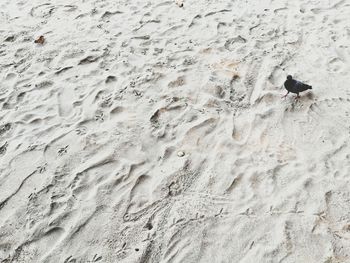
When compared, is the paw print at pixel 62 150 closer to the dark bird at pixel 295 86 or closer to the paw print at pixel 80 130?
the paw print at pixel 80 130

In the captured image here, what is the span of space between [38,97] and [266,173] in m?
2.79

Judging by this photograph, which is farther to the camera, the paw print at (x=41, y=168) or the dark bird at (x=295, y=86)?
the dark bird at (x=295, y=86)

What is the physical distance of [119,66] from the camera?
16.4 feet

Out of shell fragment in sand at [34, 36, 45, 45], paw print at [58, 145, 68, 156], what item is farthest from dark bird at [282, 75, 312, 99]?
shell fragment in sand at [34, 36, 45, 45]

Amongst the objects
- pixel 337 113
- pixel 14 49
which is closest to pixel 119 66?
pixel 14 49

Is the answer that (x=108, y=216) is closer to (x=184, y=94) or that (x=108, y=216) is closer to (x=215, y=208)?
(x=215, y=208)

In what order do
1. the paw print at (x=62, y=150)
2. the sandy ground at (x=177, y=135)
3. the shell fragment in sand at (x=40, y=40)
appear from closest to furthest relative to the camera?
1. the sandy ground at (x=177, y=135)
2. the paw print at (x=62, y=150)
3. the shell fragment in sand at (x=40, y=40)

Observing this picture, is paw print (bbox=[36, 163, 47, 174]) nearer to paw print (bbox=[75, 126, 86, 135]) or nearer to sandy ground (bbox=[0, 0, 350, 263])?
sandy ground (bbox=[0, 0, 350, 263])

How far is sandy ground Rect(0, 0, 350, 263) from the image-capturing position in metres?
3.16

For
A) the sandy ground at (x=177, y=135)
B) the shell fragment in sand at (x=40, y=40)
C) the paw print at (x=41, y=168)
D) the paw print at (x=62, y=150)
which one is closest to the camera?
the sandy ground at (x=177, y=135)

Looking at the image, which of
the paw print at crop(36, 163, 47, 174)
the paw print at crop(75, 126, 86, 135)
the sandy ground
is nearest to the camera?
the sandy ground

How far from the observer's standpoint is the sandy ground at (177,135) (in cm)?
316

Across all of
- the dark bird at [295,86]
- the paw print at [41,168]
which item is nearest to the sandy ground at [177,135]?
the paw print at [41,168]

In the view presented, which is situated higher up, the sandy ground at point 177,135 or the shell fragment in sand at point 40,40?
the shell fragment in sand at point 40,40
